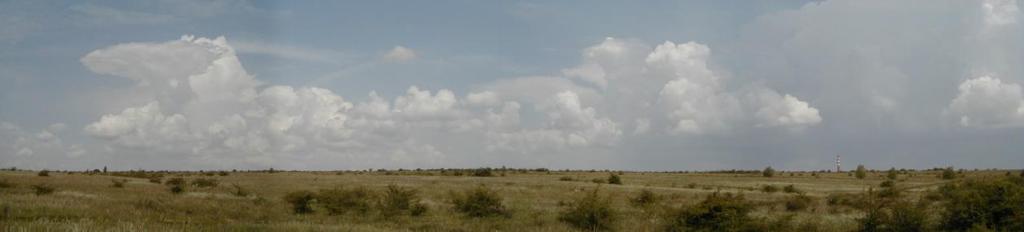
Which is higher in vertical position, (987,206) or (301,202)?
(987,206)

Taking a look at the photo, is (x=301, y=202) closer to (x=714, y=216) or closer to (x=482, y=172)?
(x=714, y=216)

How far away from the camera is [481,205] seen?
27703 mm

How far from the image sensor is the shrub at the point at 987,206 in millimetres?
18672

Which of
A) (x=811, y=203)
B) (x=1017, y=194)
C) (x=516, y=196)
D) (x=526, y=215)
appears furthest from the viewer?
(x=516, y=196)

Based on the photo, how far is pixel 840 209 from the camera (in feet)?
97.6

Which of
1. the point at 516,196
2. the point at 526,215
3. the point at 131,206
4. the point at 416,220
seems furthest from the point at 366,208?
the point at 516,196

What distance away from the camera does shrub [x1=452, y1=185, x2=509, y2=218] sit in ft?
89.9

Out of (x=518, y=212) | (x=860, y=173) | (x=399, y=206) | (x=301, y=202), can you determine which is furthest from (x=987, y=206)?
(x=860, y=173)

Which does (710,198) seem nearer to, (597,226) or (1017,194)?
(597,226)

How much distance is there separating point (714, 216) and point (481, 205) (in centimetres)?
913

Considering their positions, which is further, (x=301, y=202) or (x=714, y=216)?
(x=301, y=202)

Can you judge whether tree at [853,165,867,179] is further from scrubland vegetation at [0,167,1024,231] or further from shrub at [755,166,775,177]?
scrubland vegetation at [0,167,1024,231]

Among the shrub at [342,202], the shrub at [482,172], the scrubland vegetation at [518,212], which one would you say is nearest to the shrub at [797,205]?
the scrubland vegetation at [518,212]

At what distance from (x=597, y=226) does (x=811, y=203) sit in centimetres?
1331
